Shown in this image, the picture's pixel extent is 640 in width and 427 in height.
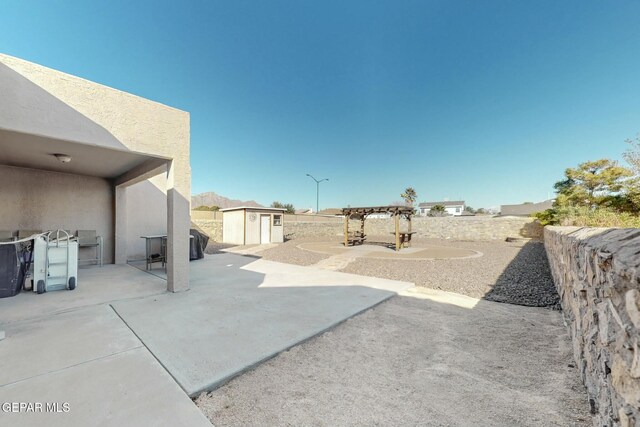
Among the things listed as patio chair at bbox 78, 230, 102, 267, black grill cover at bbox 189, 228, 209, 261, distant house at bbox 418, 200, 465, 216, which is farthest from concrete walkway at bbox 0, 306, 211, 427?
distant house at bbox 418, 200, 465, 216

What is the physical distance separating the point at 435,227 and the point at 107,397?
22.5m

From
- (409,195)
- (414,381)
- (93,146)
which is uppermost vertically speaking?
(409,195)

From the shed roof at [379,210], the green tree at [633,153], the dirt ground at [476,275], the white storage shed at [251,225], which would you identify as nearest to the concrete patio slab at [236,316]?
the dirt ground at [476,275]

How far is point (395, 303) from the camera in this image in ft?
15.1

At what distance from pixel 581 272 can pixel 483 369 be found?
136 centimetres

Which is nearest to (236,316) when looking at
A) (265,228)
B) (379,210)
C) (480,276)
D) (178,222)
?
(178,222)

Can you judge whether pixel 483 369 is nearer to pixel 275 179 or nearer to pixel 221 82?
pixel 221 82

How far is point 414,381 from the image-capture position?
7.66 ft

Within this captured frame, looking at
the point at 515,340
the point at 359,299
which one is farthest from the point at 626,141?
the point at 359,299

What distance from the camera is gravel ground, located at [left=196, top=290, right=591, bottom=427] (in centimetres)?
188

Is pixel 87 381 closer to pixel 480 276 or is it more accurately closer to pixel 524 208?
pixel 480 276

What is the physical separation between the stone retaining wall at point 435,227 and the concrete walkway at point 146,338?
13084mm

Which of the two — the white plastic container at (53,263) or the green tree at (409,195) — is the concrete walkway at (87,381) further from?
the green tree at (409,195)

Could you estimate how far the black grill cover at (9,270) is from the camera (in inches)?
171
